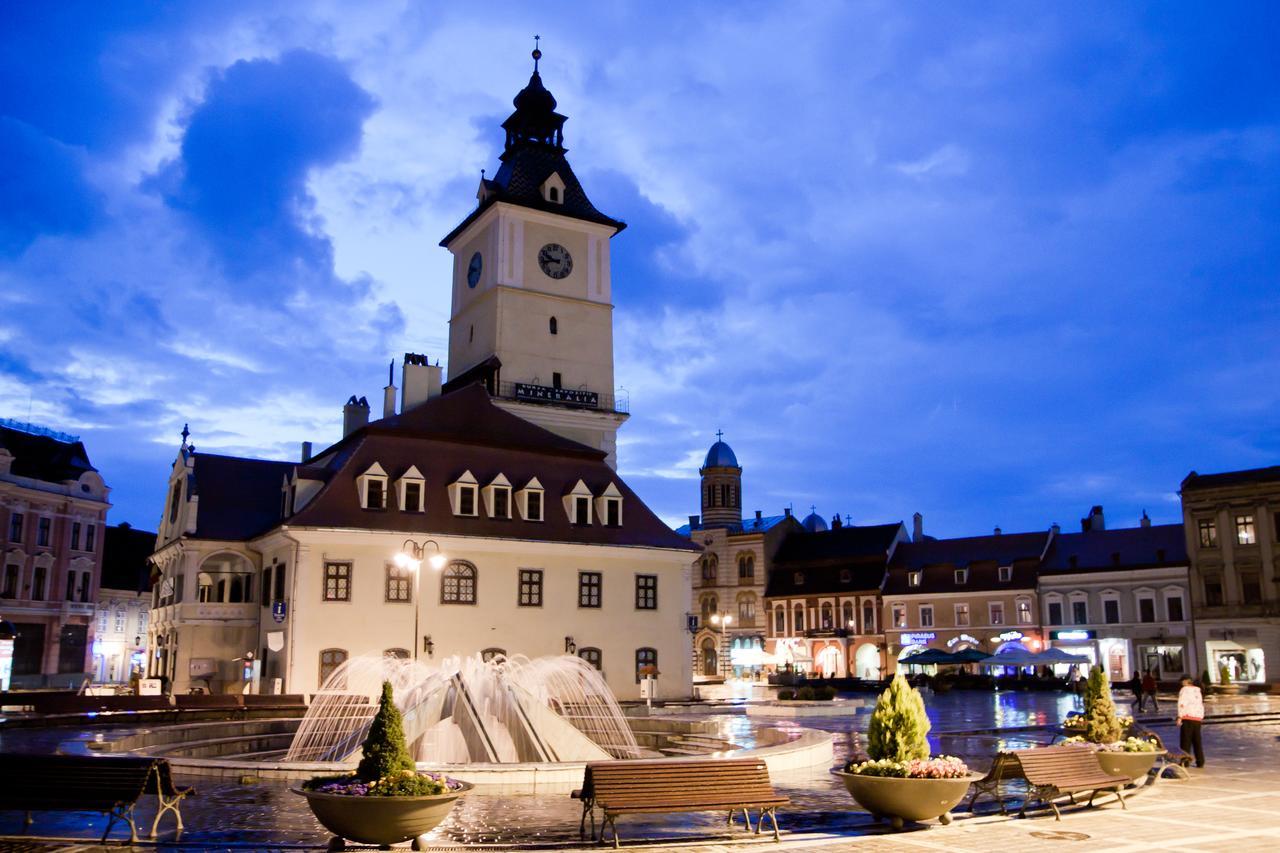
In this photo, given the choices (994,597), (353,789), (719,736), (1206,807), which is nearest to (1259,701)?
(994,597)

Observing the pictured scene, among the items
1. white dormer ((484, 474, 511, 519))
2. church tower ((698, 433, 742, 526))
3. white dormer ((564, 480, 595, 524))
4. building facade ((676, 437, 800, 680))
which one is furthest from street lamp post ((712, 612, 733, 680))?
white dormer ((484, 474, 511, 519))

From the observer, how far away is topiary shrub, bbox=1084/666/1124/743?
17.4 meters

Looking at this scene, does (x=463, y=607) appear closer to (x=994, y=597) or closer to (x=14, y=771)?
(x=14, y=771)

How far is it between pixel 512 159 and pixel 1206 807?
5200 centimetres

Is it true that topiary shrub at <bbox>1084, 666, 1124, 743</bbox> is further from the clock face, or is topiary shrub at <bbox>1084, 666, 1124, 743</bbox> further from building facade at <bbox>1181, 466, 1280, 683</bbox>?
building facade at <bbox>1181, 466, 1280, 683</bbox>

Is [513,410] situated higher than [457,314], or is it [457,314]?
[457,314]

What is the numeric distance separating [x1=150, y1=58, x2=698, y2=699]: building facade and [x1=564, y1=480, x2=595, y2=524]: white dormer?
0.19 feet

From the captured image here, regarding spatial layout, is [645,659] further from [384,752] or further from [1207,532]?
[1207,532]

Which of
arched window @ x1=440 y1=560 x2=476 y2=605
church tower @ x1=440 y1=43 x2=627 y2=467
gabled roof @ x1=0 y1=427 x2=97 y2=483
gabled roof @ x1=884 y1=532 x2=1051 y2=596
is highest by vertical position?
church tower @ x1=440 y1=43 x2=627 y2=467

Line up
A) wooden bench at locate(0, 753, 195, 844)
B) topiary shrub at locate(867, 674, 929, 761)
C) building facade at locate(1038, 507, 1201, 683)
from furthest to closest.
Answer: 1. building facade at locate(1038, 507, 1201, 683)
2. topiary shrub at locate(867, 674, 929, 761)
3. wooden bench at locate(0, 753, 195, 844)

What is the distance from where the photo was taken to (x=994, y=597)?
7175 centimetres

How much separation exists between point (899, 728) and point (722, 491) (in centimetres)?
7852

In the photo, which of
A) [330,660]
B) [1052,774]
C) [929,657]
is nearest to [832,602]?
[929,657]

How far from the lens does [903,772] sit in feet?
43.4
